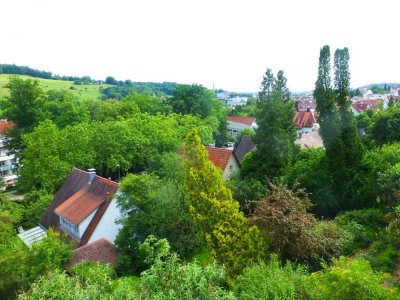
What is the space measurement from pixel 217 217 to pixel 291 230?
2938 millimetres

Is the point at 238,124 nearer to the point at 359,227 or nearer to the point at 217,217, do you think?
the point at 359,227

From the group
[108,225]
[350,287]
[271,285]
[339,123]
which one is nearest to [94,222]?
[108,225]

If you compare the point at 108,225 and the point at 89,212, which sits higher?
the point at 89,212

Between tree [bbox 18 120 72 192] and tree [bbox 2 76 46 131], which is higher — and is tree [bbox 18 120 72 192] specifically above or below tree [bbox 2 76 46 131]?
below

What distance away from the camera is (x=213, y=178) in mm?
15570

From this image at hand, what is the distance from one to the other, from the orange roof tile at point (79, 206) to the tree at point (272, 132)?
9.57 m

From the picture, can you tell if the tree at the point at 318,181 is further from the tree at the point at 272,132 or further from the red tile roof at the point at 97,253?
the red tile roof at the point at 97,253

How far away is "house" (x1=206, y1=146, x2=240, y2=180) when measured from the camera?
85.7ft

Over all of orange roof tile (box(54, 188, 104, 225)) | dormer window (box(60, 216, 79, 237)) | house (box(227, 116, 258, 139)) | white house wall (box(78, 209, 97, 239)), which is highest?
house (box(227, 116, 258, 139))

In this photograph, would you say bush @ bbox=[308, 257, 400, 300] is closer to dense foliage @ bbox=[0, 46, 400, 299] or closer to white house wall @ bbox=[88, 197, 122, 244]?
dense foliage @ bbox=[0, 46, 400, 299]

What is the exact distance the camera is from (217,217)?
15039 millimetres

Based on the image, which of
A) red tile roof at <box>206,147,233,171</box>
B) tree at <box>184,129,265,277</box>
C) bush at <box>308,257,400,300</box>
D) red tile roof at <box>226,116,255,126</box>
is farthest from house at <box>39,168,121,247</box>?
red tile roof at <box>226,116,255,126</box>

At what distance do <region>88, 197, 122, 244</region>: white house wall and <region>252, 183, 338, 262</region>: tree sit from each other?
8.80m

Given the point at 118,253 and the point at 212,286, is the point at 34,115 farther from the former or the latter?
the point at 212,286
